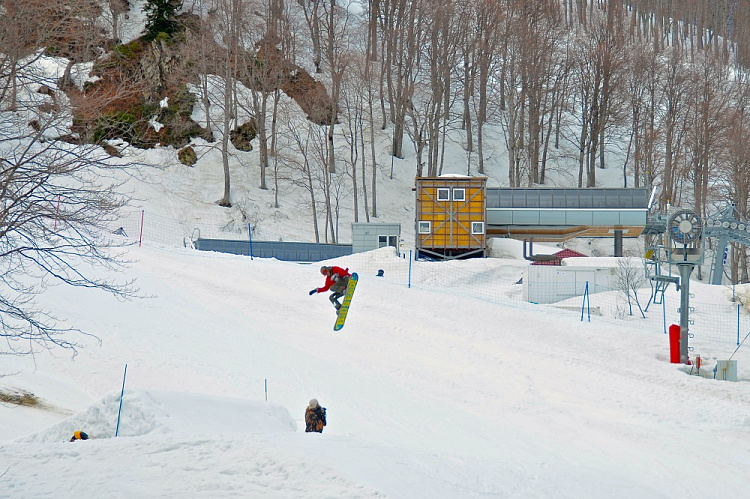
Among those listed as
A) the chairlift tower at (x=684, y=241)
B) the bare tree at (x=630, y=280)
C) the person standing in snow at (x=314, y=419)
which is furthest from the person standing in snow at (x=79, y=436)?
the bare tree at (x=630, y=280)

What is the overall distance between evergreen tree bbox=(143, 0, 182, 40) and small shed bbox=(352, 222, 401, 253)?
2413 cm

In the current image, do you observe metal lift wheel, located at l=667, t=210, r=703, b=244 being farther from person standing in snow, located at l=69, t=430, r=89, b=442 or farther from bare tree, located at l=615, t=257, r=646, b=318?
person standing in snow, located at l=69, t=430, r=89, b=442

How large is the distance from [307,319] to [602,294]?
12856mm

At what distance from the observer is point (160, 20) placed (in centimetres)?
5247

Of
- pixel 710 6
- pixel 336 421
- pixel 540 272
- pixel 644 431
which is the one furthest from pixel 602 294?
pixel 710 6

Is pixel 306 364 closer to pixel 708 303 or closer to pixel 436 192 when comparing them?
pixel 708 303

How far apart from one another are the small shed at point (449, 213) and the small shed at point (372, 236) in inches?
91.8

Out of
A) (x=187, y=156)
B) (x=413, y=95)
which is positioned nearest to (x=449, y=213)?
(x=413, y=95)

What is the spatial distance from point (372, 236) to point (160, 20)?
84.3 feet

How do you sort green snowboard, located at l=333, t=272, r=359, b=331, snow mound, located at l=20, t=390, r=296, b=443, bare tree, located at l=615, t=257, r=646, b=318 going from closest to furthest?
snow mound, located at l=20, t=390, r=296, b=443, green snowboard, located at l=333, t=272, r=359, b=331, bare tree, located at l=615, t=257, r=646, b=318

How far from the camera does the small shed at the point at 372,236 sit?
124ft

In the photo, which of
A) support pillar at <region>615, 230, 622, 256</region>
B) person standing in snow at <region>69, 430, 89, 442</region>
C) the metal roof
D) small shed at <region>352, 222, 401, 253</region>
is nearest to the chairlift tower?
small shed at <region>352, 222, 401, 253</region>

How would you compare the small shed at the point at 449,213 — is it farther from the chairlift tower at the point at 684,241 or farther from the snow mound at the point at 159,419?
the snow mound at the point at 159,419

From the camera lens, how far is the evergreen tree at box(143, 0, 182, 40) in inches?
2058
